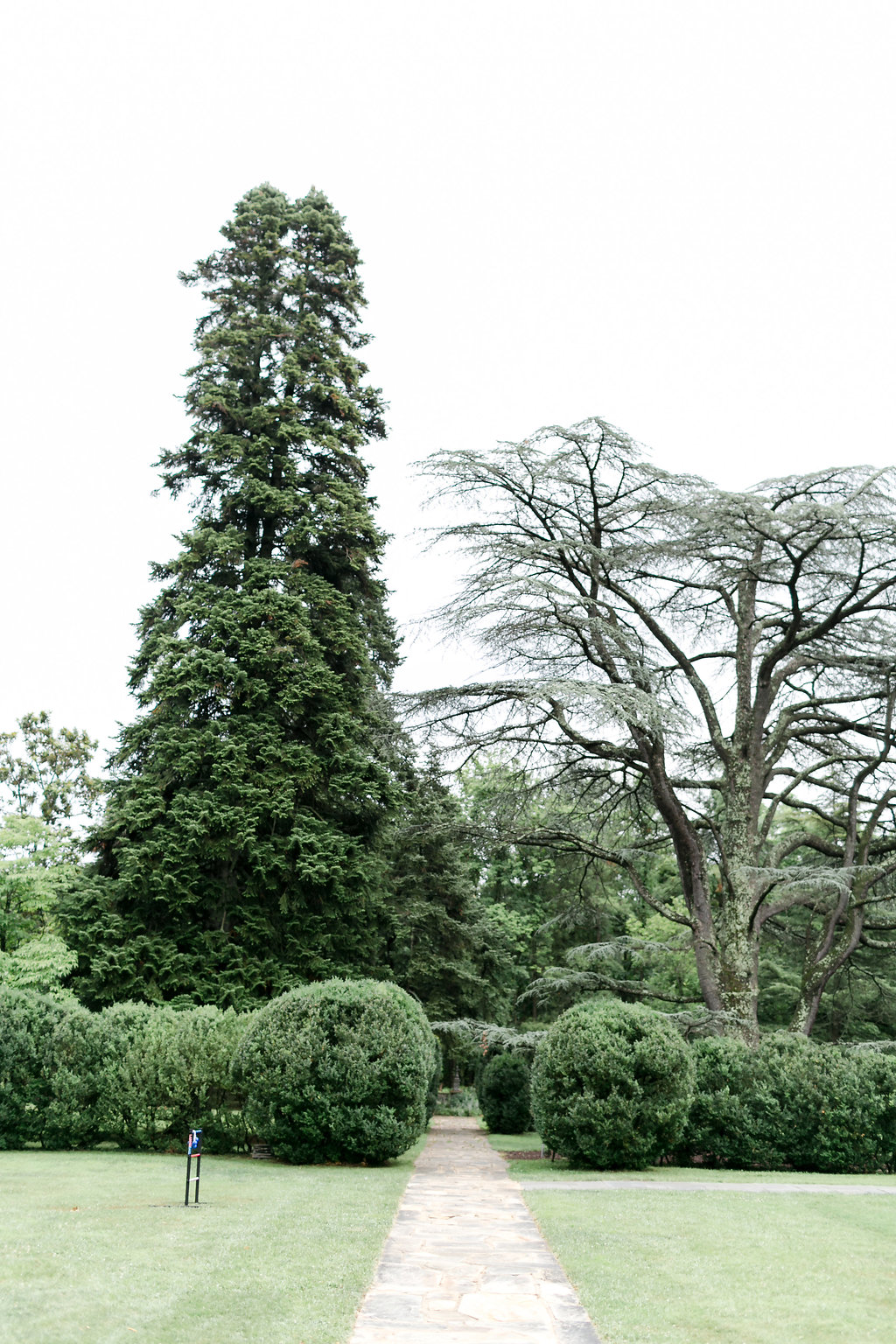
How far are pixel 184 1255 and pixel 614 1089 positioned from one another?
669cm

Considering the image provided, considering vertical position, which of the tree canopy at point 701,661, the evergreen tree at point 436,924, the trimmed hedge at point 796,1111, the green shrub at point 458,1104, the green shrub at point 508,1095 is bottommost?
the green shrub at point 458,1104

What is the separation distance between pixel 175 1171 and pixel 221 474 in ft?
45.2

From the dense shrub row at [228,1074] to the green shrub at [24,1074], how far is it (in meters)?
0.01

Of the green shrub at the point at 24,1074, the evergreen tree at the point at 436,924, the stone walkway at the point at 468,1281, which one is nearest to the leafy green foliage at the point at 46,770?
the evergreen tree at the point at 436,924

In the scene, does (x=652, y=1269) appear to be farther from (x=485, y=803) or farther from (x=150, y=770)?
(x=150, y=770)

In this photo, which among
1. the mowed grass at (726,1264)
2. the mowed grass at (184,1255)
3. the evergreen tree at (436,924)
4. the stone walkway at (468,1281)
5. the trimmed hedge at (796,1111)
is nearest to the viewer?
the mowed grass at (184,1255)

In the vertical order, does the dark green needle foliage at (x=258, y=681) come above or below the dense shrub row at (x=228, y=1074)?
above

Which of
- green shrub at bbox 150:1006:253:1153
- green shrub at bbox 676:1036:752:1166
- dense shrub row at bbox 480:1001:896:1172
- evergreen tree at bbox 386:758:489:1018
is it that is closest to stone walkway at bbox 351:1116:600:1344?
dense shrub row at bbox 480:1001:896:1172

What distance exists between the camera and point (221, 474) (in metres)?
20.1

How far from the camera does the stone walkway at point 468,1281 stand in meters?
4.50

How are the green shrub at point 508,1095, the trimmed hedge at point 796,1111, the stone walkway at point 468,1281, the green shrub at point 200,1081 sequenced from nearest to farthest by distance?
1. the stone walkway at point 468,1281
2. the green shrub at point 200,1081
3. the trimmed hedge at point 796,1111
4. the green shrub at point 508,1095

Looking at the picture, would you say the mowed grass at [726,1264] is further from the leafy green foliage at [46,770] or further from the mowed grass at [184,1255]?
the leafy green foliage at [46,770]

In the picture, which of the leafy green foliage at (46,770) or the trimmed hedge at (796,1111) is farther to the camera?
the leafy green foliage at (46,770)

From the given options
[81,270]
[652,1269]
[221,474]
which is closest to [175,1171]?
[652,1269]
